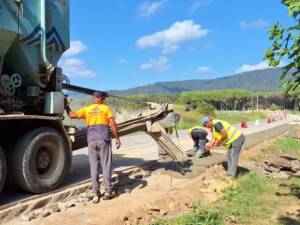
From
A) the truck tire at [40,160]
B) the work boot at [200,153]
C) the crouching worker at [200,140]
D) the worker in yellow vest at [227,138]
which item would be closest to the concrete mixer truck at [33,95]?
the truck tire at [40,160]

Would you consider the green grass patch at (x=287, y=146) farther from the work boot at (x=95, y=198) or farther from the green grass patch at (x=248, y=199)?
the work boot at (x=95, y=198)

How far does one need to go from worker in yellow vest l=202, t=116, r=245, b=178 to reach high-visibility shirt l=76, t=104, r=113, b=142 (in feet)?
9.28

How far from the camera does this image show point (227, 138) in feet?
32.8

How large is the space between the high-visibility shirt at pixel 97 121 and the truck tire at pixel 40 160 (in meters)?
0.52

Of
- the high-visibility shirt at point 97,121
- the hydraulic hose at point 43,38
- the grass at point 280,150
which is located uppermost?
the hydraulic hose at point 43,38

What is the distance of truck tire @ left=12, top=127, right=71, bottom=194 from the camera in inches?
270

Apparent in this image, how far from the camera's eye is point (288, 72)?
16.3 feet

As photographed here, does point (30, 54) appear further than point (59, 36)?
No

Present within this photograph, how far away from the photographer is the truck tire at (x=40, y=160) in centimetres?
685

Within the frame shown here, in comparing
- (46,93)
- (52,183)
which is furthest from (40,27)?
(52,183)

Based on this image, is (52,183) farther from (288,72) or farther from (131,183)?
(288,72)

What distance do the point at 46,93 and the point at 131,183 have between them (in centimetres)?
267

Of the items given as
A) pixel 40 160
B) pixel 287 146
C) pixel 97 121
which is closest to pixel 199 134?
pixel 97 121

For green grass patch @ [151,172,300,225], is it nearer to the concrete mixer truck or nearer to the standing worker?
the standing worker
